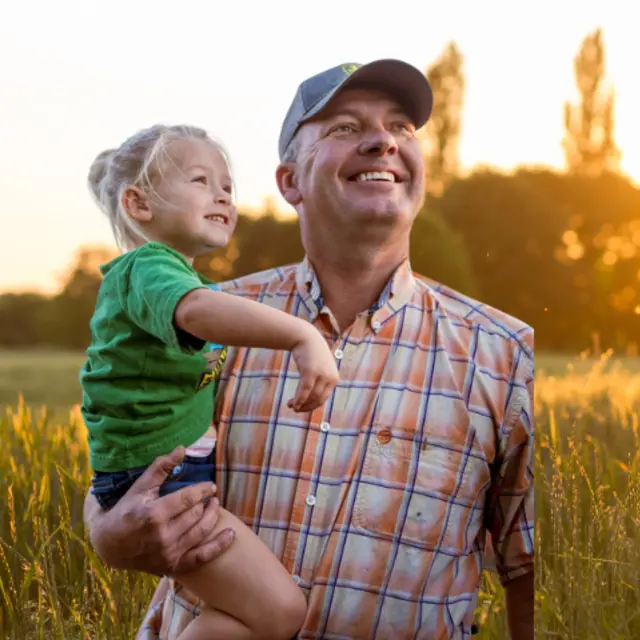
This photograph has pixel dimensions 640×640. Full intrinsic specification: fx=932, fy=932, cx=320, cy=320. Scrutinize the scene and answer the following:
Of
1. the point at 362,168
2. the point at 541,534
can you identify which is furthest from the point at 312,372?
the point at 541,534

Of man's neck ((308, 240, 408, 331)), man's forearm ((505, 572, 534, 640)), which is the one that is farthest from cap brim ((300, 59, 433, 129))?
man's forearm ((505, 572, 534, 640))

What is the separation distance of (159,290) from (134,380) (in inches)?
12.9

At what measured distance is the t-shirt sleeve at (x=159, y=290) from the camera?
1928 millimetres

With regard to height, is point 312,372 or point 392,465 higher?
point 312,372

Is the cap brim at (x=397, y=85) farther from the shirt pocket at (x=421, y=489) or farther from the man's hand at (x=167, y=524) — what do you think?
the man's hand at (x=167, y=524)

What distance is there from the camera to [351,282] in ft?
8.80

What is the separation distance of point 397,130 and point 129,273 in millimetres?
919

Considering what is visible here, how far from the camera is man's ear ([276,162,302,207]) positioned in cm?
279

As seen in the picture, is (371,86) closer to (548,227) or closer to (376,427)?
(376,427)

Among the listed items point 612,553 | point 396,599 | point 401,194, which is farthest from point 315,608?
point 401,194

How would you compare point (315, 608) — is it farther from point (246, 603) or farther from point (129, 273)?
point (129, 273)

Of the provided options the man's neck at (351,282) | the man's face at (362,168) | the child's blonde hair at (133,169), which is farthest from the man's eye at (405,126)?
the child's blonde hair at (133,169)

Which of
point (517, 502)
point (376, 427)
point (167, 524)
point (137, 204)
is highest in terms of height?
point (137, 204)

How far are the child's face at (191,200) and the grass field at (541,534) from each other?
1.14m
